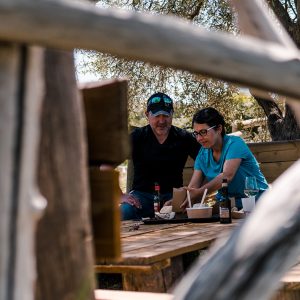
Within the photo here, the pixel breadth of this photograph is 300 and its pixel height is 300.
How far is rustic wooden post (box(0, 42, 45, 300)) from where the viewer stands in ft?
3.28

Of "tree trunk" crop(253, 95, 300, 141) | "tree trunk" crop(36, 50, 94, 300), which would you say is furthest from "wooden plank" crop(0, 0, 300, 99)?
"tree trunk" crop(253, 95, 300, 141)

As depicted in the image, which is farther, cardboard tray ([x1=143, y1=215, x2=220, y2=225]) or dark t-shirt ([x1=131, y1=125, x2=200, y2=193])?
dark t-shirt ([x1=131, y1=125, x2=200, y2=193])

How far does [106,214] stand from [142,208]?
4.34 meters

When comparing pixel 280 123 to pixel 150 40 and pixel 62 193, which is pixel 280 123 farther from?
pixel 150 40

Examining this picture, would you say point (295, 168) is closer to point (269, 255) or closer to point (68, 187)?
point (269, 255)

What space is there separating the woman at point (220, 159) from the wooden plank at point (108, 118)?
366 centimetres

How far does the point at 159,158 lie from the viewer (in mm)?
5887

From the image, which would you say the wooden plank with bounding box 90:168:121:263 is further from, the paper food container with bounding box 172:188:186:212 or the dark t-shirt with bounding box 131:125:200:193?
the dark t-shirt with bounding box 131:125:200:193

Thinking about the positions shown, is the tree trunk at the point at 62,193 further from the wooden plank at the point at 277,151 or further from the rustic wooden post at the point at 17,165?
the wooden plank at the point at 277,151

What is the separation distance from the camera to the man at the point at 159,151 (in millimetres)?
5781

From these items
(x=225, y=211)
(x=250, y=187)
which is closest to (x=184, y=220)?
(x=225, y=211)

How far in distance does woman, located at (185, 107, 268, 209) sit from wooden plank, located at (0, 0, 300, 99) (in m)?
3.88

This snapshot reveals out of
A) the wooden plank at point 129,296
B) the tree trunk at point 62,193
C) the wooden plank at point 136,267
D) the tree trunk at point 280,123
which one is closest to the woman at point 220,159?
the wooden plank at point 136,267

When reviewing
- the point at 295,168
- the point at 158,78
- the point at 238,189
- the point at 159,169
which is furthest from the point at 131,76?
the point at 295,168
